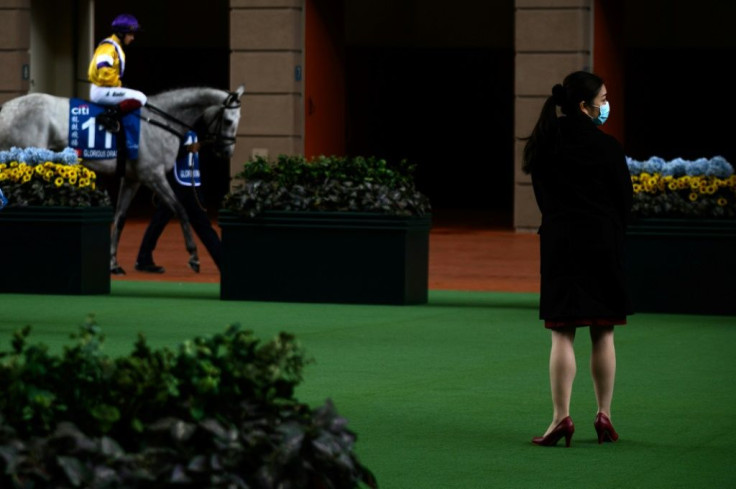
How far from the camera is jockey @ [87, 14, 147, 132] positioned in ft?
61.0

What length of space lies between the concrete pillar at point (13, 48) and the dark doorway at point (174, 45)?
404cm

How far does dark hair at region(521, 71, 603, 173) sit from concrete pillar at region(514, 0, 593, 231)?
16354 millimetres

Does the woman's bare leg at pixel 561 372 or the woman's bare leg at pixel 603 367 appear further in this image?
the woman's bare leg at pixel 603 367

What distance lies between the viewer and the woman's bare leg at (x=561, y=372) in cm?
831

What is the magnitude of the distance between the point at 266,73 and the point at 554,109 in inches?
714

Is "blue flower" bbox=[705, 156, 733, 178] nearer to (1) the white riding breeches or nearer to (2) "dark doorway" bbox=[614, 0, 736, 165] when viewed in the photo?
(1) the white riding breeches

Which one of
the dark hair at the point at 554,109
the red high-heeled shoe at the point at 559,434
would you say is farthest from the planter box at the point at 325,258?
the red high-heeled shoe at the point at 559,434

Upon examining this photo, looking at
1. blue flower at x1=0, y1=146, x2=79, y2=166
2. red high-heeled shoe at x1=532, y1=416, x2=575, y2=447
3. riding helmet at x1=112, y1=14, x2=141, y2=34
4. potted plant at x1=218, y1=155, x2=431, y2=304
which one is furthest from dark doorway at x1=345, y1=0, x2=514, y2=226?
red high-heeled shoe at x1=532, y1=416, x2=575, y2=447

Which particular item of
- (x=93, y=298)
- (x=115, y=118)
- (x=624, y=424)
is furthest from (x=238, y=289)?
(x=624, y=424)

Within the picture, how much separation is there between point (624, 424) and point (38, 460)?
16.2 ft

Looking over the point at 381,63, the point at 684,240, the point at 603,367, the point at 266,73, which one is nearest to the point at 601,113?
the point at 603,367

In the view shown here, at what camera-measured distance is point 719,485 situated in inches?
291

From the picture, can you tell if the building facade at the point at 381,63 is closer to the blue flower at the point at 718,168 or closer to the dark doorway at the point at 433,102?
the dark doorway at the point at 433,102

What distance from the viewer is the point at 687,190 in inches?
596
